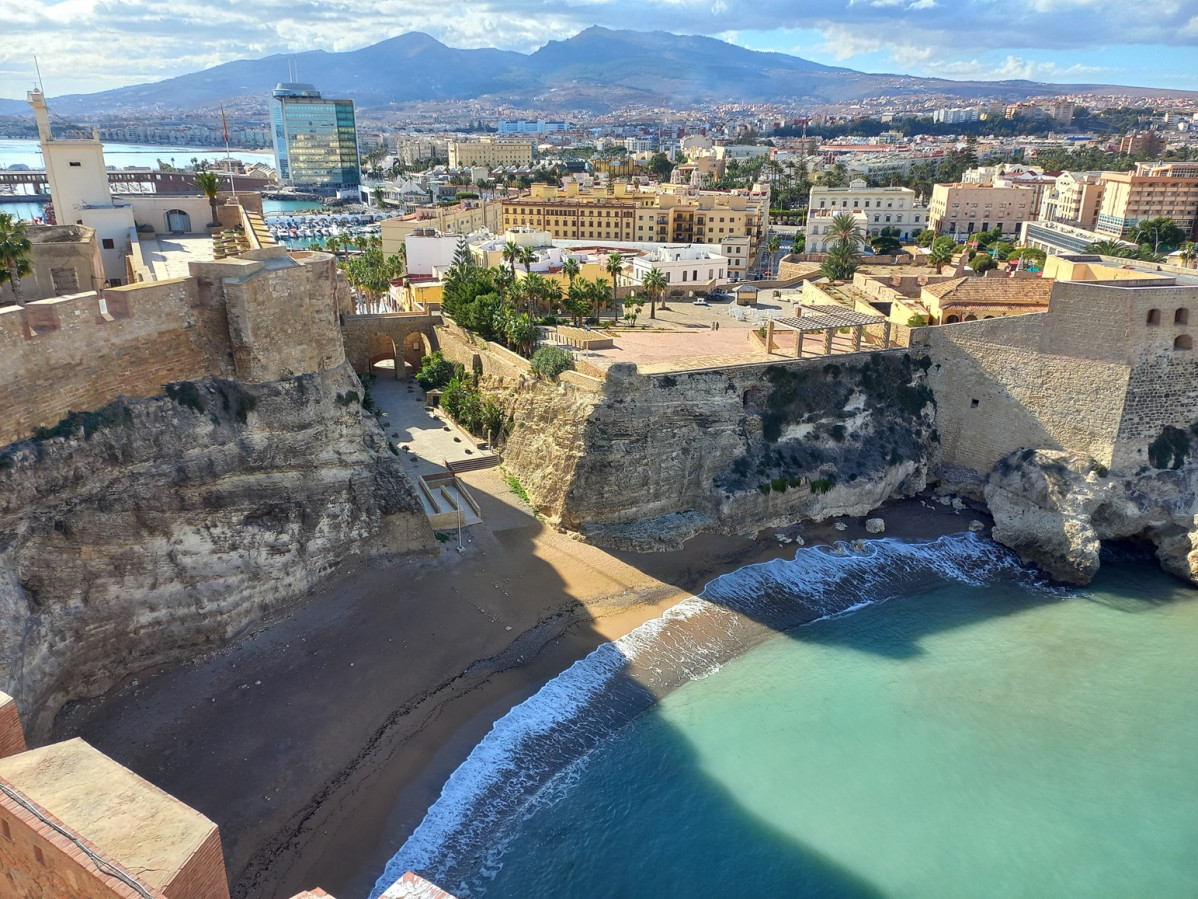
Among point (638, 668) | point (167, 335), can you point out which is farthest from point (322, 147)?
point (638, 668)

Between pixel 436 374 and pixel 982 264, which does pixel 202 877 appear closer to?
pixel 436 374

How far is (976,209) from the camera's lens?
78.2 meters

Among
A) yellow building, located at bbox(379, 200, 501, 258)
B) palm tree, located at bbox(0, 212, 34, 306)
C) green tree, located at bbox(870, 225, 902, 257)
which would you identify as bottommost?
green tree, located at bbox(870, 225, 902, 257)

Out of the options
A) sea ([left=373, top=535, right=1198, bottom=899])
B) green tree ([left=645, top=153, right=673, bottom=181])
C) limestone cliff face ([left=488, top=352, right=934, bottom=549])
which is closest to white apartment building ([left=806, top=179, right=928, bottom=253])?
limestone cliff face ([left=488, top=352, right=934, bottom=549])

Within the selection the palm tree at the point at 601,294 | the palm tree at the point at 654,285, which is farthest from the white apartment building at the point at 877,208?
the palm tree at the point at 601,294

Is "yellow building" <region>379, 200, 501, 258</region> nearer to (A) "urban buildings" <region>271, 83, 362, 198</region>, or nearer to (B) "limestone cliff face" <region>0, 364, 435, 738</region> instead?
(B) "limestone cliff face" <region>0, 364, 435, 738</region>

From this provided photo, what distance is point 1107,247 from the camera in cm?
5903

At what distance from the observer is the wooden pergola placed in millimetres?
29281

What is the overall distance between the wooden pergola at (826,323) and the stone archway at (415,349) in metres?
17.8

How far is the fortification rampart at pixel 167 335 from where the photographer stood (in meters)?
16.9

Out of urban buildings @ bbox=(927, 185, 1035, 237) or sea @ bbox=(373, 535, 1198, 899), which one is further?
urban buildings @ bbox=(927, 185, 1035, 237)

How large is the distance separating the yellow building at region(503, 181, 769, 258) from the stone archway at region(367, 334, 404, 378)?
107 ft

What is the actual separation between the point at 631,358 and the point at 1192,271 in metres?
22.4

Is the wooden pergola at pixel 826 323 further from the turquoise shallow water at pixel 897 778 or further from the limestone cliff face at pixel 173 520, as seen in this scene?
the limestone cliff face at pixel 173 520
